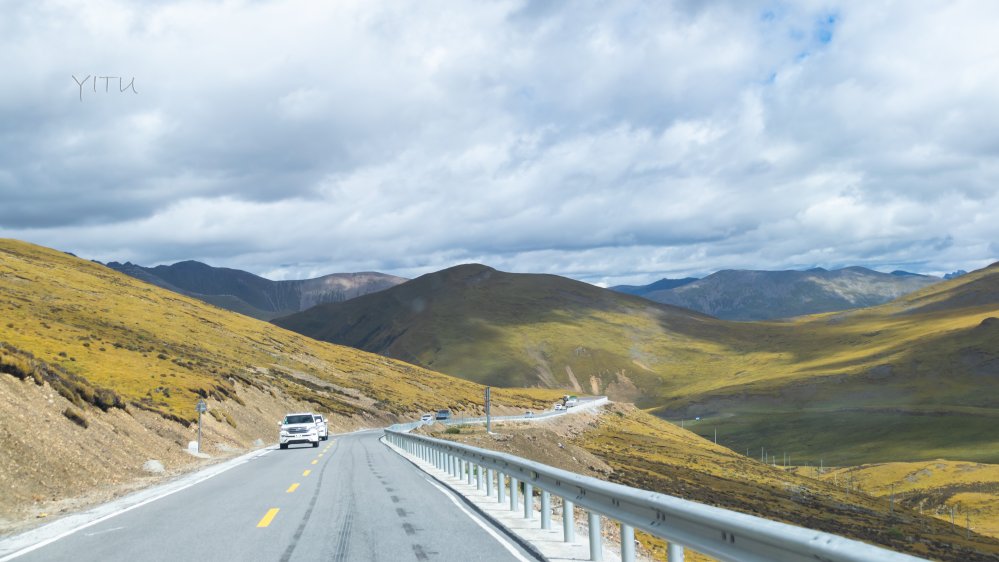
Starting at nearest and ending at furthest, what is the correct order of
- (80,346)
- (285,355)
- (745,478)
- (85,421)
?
(85,421), (80,346), (745,478), (285,355)

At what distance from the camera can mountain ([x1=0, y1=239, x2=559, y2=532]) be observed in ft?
75.4

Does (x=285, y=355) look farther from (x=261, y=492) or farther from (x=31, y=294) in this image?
(x=261, y=492)

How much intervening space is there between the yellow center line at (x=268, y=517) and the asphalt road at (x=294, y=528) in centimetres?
2

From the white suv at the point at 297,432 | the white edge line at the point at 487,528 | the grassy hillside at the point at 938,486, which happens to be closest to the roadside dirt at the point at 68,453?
the white suv at the point at 297,432

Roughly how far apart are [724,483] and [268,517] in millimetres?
66588

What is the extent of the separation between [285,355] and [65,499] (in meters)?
106

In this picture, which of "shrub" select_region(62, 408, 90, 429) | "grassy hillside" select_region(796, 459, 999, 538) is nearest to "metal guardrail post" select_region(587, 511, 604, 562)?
"shrub" select_region(62, 408, 90, 429)

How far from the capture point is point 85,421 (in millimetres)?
28812

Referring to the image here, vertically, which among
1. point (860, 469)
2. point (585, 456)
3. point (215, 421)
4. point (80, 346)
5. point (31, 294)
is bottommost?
point (860, 469)

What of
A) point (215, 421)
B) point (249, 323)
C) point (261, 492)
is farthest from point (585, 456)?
point (249, 323)

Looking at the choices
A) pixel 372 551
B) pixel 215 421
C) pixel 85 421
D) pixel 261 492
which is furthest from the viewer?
pixel 215 421

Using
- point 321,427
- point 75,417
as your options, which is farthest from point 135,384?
point 75,417

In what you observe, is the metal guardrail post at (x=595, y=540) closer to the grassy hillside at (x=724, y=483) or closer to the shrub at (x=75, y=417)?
the grassy hillside at (x=724, y=483)

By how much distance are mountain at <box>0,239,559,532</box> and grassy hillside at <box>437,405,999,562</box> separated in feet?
54.3
